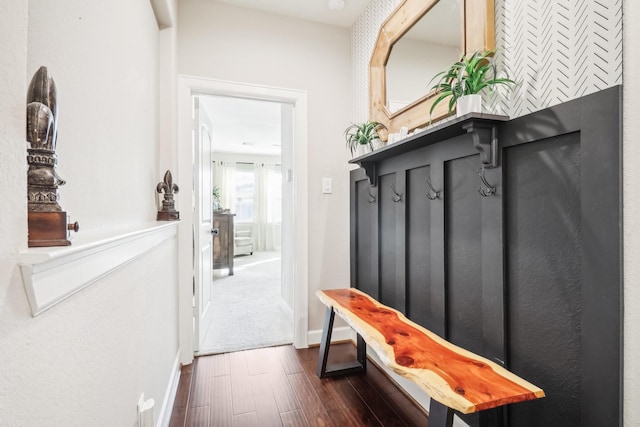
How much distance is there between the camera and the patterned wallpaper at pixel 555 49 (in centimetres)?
86

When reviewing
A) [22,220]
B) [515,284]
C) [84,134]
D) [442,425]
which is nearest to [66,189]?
[84,134]

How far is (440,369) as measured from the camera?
108 centimetres

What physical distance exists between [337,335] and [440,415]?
165 cm

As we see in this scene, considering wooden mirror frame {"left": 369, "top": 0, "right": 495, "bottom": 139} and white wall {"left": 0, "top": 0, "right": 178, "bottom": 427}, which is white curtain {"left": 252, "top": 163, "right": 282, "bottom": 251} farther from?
white wall {"left": 0, "top": 0, "right": 178, "bottom": 427}

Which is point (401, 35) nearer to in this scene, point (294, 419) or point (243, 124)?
point (294, 419)

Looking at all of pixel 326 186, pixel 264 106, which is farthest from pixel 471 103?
pixel 264 106

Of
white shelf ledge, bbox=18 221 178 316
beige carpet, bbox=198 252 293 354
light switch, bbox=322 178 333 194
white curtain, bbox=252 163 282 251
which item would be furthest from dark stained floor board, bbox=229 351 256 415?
white curtain, bbox=252 163 282 251

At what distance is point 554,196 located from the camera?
3.30 ft

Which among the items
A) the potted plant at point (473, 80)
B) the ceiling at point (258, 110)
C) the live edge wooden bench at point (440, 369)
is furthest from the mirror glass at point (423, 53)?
the live edge wooden bench at point (440, 369)

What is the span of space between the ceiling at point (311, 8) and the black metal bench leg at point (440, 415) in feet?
8.51

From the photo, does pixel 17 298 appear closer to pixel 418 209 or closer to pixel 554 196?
pixel 554 196

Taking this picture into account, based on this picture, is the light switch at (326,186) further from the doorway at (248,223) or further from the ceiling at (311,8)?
the ceiling at (311,8)

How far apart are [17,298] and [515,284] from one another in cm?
135

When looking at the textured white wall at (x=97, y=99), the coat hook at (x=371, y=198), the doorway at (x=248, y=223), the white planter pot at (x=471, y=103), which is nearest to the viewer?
the textured white wall at (x=97, y=99)
